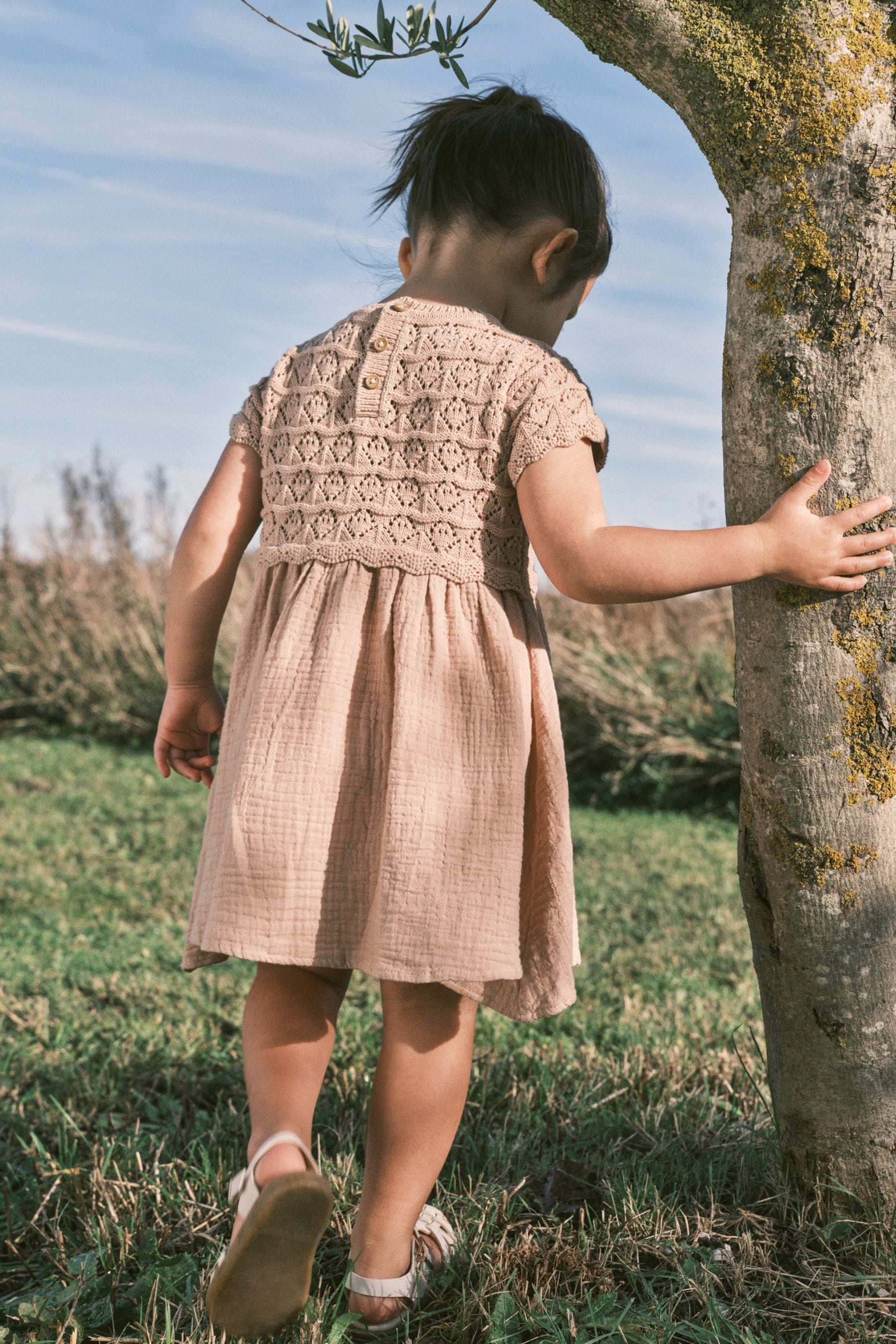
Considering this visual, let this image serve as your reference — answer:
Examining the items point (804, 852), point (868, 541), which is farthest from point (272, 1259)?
point (868, 541)

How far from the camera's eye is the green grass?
1.66 m

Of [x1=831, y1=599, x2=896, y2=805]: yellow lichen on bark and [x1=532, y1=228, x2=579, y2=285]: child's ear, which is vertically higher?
[x1=532, y1=228, x2=579, y2=285]: child's ear

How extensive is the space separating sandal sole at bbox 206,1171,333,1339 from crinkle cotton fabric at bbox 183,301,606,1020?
0.31m

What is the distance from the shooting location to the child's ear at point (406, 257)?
6.70 ft

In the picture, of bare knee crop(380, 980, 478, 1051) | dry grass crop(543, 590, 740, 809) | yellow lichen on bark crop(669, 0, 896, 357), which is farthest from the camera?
dry grass crop(543, 590, 740, 809)

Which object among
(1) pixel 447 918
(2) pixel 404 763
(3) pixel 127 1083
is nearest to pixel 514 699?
(2) pixel 404 763

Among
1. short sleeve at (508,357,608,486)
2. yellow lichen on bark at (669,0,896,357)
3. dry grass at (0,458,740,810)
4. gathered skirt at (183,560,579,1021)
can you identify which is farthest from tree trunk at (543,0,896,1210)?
dry grass at (0,458,740,810)

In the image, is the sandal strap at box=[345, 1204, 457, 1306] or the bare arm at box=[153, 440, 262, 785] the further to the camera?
the bare arm at box=[153, 440, 262, 785]

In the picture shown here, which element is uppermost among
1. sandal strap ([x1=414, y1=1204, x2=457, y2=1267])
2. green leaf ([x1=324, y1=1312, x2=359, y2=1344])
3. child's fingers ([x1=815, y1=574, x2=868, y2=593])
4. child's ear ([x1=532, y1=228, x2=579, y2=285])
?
child's ear ([x1=532, y1=228, x2=579, y2=285])

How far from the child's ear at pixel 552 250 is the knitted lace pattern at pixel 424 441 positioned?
148 mm

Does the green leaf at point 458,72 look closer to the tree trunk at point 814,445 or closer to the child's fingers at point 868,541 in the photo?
the tree trunk at point 814,445

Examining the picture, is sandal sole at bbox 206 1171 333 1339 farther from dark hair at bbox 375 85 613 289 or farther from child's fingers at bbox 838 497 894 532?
dark hair at bbox 375 85 613 289

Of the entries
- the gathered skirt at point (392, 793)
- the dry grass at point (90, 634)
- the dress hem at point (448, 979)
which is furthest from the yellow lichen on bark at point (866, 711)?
the dry grass at point (90, 634)

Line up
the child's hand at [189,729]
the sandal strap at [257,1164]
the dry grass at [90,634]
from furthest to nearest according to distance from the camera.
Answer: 1. the dry grass at [90,634]
2. the child's hand at [189,729]
3. the sandal strap at [257,1164]
